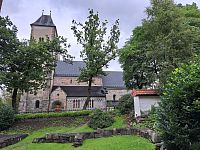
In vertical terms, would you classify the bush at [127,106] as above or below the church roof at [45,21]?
below

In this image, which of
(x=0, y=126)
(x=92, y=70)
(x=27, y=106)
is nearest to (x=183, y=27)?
(x=92, y=70)

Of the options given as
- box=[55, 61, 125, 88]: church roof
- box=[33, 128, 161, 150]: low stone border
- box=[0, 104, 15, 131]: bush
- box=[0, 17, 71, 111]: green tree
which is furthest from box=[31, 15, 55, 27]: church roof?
box=[33, 128, 161, 150]: low stone border

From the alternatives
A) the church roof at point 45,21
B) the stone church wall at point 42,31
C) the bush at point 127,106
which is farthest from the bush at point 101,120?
the church roof at point 45,21

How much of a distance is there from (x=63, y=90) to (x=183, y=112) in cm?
3945

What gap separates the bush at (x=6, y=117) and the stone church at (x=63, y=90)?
17.2 m

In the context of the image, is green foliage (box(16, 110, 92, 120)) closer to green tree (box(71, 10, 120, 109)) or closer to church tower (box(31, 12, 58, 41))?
green tree (box(71, 10, 120, 109))

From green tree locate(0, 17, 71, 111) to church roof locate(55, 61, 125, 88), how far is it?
2069 centimetres

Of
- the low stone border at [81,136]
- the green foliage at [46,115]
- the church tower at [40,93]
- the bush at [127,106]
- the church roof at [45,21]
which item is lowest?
the low stone border at [81,136]

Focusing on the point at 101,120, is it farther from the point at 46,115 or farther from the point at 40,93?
the point at 40,93

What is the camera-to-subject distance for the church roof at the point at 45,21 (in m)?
49.5

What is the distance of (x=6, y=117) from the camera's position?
81.1 feet

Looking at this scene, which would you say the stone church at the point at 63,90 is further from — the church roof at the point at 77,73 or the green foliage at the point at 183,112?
the green foliage at the point at 183,112

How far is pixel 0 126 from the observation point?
24.2 m

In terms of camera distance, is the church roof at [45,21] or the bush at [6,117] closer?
the bush at [6,117]
